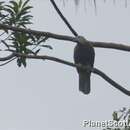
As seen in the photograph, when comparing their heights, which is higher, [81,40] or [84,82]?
[81,40]

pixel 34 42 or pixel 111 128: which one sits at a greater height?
pixel 34 42

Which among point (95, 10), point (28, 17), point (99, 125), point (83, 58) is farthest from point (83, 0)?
point (83, 58)

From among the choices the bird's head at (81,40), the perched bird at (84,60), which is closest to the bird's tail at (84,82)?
the perched bird at (84,60)

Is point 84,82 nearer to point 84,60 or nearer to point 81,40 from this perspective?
point 84,60

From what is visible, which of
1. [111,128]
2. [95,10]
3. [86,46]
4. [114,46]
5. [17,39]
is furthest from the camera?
[95,10]

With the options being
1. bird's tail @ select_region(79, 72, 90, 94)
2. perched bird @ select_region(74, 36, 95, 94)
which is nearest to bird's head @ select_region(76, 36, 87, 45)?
perched bird @ select_region(74, 36, 95, 94)

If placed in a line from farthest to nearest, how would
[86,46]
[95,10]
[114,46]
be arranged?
1. [95,10]
2. [86,46]
3. [114,46]

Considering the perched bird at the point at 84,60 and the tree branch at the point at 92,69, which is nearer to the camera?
the tree branch at the point at 92,69

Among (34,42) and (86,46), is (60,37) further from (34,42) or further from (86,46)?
(34,42)

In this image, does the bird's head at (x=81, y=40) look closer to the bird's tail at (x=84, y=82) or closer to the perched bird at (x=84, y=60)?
the perched bird at (x=84, y=60)

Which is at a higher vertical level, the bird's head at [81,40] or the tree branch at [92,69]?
the bird's head at [81,40]

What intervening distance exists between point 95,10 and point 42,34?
336cm

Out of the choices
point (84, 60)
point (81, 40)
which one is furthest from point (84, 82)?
point (81, 40)

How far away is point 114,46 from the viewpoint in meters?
1.73
